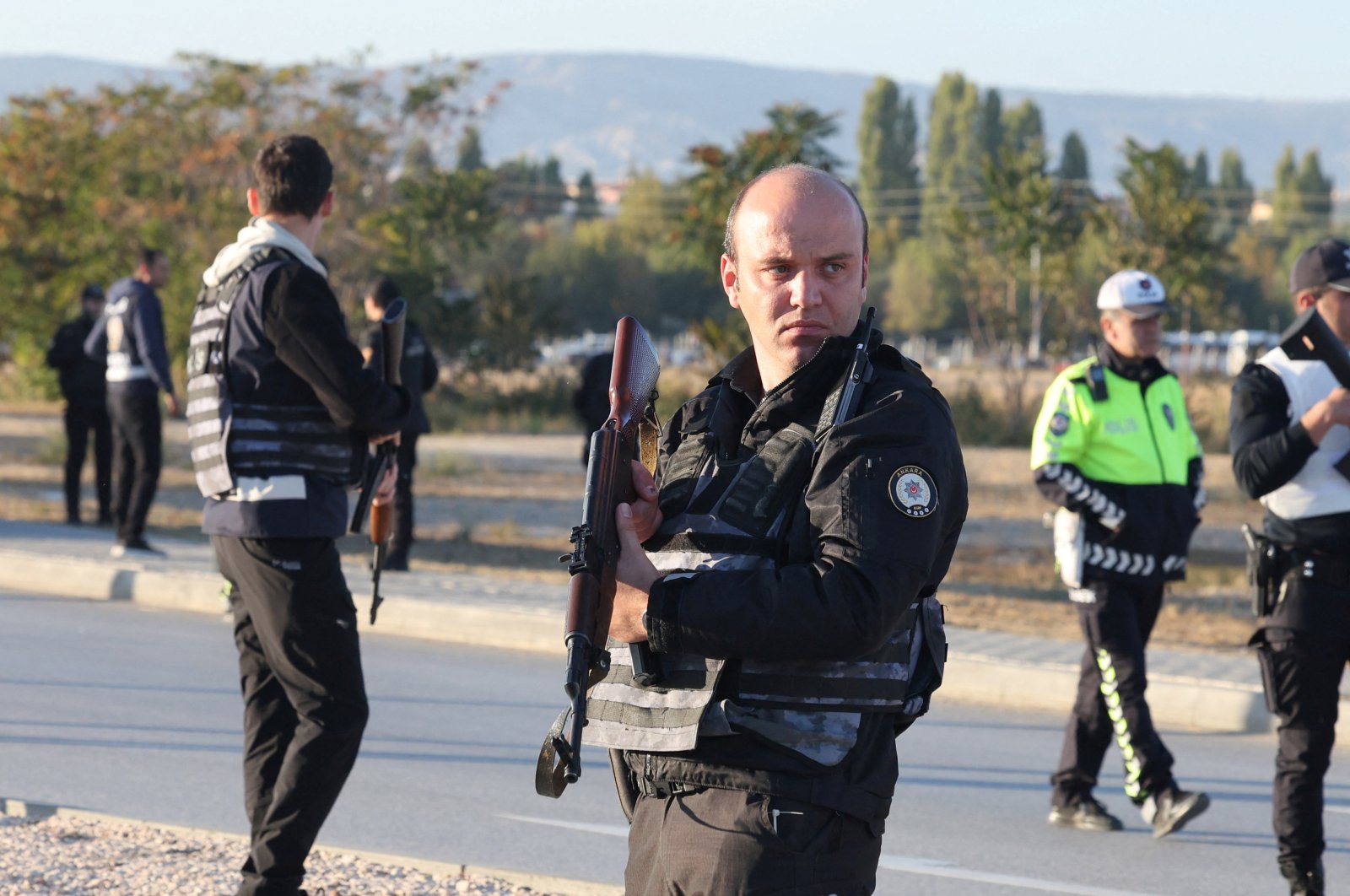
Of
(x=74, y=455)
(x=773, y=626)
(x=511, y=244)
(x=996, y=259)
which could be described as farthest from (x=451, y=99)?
(x=511, y=244)

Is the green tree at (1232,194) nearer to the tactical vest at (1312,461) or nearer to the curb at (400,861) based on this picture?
the tactical vest at (1312,461)

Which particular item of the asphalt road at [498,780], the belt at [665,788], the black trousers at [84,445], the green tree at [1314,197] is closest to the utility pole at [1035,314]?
the black trousers at [84,445]

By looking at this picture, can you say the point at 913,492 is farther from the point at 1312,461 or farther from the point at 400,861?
the point at 400,861

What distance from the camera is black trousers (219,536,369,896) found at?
4613mm

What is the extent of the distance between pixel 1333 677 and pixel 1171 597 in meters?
9.08

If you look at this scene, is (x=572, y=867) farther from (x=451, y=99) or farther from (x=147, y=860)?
(x=451, y=99)

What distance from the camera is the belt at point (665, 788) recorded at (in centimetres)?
280

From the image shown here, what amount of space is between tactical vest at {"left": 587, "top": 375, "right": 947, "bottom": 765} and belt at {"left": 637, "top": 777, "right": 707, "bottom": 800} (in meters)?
0.08

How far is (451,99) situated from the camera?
102ft

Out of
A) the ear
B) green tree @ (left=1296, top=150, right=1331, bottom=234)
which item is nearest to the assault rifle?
the ear

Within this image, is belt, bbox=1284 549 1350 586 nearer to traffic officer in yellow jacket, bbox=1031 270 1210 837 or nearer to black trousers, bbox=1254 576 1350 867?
black trousers, bbox=1254 576 1350 867

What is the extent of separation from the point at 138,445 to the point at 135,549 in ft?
2.88

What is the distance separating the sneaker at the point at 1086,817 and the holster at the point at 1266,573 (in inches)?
63.4

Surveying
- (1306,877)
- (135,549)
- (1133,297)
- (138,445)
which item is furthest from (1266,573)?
(135,549)
